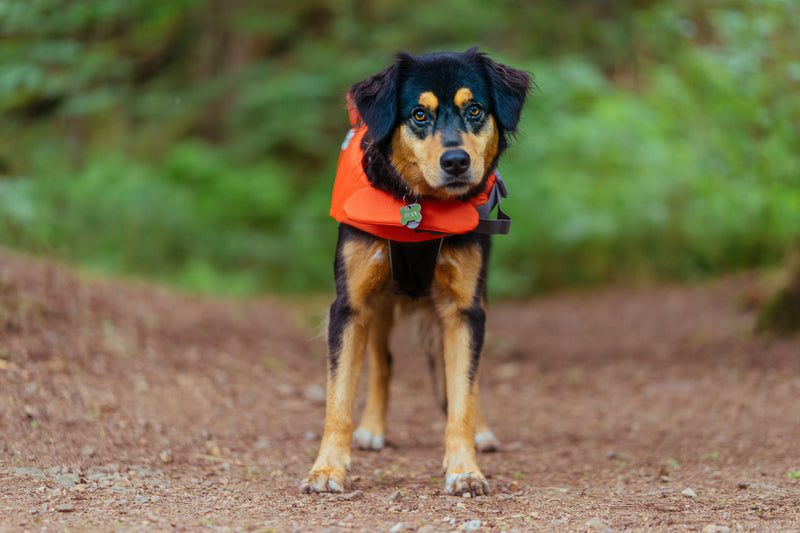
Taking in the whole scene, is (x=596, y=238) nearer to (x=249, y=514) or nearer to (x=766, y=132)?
(x=766, y=132)

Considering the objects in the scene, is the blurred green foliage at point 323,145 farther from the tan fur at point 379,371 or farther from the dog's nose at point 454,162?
the dog's nose at point 454,162

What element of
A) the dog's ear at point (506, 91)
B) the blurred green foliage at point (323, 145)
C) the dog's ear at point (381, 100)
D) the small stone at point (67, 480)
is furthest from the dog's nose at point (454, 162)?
the blurred green foliage at point (323, 145)

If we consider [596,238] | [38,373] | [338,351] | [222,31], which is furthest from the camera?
[222,31]

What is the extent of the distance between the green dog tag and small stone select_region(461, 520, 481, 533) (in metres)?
1.45

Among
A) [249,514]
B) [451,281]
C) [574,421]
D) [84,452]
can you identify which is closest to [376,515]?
[249,514]

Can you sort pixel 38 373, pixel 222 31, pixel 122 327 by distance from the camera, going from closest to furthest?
pixel 38 373, pixel 122 327, pixel 222 31

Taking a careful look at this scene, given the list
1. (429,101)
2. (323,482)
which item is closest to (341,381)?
(323,482)

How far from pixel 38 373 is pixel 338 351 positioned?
2150 mm

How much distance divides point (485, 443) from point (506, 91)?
7.34ft

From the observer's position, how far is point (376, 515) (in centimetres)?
367

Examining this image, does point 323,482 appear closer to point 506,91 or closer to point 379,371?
point 379,371

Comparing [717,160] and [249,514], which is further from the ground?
[717,160]

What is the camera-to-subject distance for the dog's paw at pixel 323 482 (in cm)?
411

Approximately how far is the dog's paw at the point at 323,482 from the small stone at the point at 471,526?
840mm
